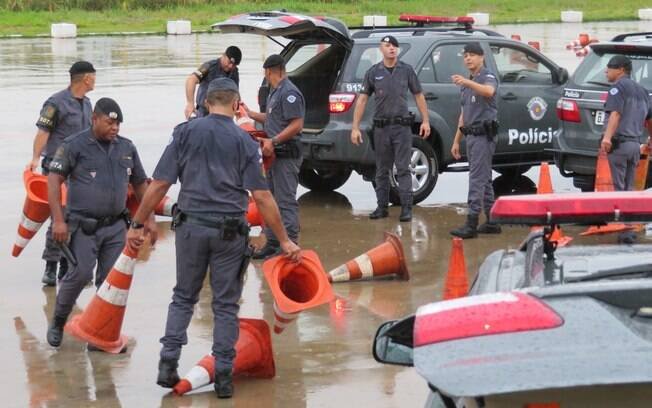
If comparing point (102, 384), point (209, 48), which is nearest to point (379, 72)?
point (102, 384)

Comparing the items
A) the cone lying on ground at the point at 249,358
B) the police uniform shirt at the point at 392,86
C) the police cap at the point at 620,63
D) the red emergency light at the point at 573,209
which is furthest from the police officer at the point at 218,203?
the police uniform shirt at the point at 392,86

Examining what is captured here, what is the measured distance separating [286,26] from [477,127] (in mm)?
1879

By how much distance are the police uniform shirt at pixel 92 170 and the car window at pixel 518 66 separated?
6.20 m

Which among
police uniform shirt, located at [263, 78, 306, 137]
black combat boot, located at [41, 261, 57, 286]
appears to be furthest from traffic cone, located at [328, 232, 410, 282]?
black combat boot, located at [41, 261, 57, 286]

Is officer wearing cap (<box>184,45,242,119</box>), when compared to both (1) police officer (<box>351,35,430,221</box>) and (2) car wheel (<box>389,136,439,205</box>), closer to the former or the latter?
(1) police officer (<box>351,35,430,221</box>)

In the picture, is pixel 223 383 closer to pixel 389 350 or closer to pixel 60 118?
pixel 389 350

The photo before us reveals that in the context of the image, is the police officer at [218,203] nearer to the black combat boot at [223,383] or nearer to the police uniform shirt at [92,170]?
the black combat boot at [223,383]

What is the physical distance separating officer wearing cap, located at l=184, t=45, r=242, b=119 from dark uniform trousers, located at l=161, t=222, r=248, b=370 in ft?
19.1

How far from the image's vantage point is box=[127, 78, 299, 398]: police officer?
684 centimetres

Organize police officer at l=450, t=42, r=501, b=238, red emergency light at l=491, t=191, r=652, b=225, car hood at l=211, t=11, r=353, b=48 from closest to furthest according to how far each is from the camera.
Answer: red emergency light at l=491, t=191, r=652, b=225 → police officer at l=450, t=42, r=501, b=238 → car hood at l=211, t=11, r=353, b=48

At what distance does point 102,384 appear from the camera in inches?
285

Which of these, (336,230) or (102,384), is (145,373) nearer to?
(102,384)

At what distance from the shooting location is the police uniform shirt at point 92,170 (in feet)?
26.4

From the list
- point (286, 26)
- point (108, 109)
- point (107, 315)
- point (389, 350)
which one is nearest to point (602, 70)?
point (286, 26)
